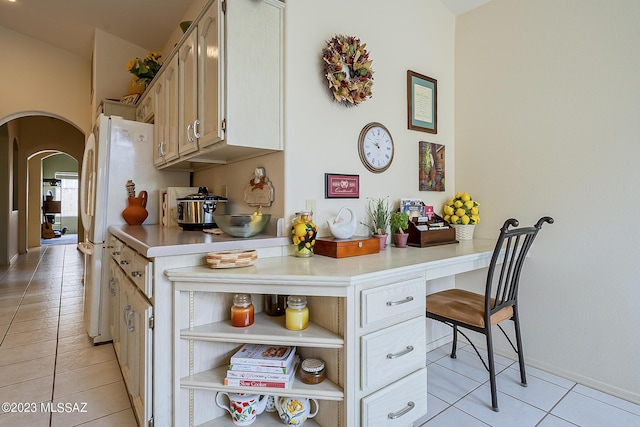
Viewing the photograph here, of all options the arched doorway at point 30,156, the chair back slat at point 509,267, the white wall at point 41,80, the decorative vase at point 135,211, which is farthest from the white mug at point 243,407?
the arched doorway at point 30,156

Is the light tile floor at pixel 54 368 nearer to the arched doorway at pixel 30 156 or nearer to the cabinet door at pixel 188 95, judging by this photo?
the cabinet door at pixel 188 95

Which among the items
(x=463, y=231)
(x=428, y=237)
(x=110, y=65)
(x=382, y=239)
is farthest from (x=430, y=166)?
(x=110, y=65)

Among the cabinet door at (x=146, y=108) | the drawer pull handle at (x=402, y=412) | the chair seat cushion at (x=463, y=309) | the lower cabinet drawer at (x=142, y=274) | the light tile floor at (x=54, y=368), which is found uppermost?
the cabinet door at (x=146, y=108)

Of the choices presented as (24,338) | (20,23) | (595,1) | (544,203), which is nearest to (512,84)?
(595,1)

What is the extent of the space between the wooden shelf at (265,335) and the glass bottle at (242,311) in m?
0.02

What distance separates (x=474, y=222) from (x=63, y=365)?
117 inches

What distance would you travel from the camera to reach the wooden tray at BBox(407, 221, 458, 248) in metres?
2.03

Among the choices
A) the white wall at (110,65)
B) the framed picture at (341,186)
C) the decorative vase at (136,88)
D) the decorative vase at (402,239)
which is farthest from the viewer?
the white wall at (110,65)

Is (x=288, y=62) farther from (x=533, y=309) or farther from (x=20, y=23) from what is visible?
(x=20, y=23)

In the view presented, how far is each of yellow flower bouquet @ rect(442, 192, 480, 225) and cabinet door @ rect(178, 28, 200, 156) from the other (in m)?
1.82

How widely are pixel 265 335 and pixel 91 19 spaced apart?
13.3ft

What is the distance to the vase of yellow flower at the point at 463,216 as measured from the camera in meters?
2.36

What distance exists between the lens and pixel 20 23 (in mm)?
3898

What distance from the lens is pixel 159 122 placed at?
2496 mm
